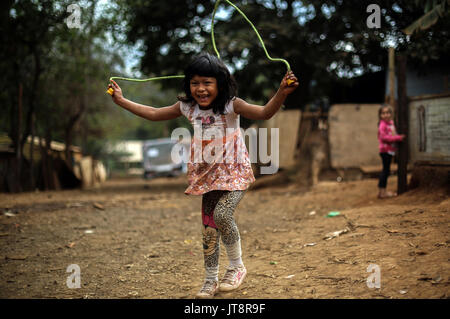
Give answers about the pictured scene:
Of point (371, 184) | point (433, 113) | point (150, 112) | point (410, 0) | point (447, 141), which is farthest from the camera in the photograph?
point (371, 184)

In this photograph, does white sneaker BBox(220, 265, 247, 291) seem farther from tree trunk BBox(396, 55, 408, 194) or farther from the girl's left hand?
tree trunk BBox(396, 55, 408, 194)

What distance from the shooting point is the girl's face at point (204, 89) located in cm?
287

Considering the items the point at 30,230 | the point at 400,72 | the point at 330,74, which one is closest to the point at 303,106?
the point at 330,74

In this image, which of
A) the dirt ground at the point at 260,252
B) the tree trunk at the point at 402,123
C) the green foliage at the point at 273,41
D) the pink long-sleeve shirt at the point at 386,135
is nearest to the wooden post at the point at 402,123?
the tree trunk at the point at 402,123

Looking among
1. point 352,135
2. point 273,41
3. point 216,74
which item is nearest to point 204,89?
point 216,74

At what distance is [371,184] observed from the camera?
8.04m

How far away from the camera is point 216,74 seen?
2.88 metres

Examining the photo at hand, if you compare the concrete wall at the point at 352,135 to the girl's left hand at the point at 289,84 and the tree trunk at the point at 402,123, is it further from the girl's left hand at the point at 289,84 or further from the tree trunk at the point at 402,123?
the girl's left hand at the point at 289,84

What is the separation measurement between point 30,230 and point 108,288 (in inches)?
116

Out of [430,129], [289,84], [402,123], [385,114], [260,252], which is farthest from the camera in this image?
[385,114]

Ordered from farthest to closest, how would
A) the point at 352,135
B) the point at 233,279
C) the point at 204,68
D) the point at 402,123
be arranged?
the point at 352,135
the point at 402,123
the point at 233,279
the point at 204,68

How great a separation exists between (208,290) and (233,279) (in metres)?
0.21

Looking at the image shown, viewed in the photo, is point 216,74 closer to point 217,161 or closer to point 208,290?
point 217,161

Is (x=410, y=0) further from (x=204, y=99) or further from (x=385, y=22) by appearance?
(x=204, y=99)
